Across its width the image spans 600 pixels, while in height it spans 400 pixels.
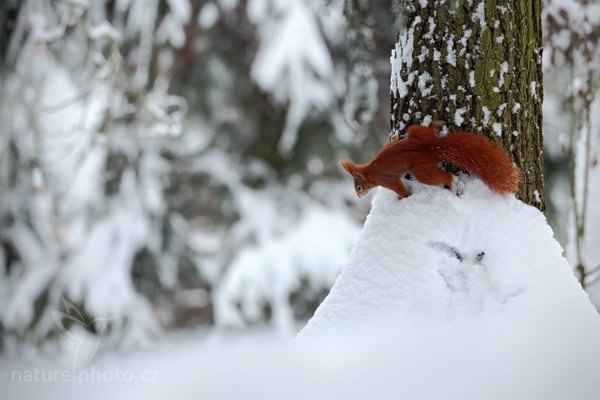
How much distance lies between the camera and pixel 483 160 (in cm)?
124

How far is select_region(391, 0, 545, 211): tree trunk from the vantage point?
1292mm

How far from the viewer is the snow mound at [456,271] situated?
3.70 ft

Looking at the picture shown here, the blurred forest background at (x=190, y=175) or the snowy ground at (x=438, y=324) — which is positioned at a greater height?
the blurred forest background at (x=190, y=175)

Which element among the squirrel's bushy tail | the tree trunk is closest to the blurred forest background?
the tree trunk

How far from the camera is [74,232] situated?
5.05 metres

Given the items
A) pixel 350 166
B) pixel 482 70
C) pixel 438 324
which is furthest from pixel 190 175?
pixel 438 324

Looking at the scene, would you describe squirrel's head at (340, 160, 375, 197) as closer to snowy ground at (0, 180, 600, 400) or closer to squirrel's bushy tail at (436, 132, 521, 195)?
snowy ground at (0, 180, 600, 400)

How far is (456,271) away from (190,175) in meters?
4.43

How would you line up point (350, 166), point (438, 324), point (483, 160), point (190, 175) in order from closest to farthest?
point (438, 324), point (483, 160), point (350, 166), point (190, 175)

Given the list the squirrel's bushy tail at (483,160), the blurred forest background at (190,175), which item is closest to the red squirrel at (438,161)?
the squirrel's bushy tail at (483,160)

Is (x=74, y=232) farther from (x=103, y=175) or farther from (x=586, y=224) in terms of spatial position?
(x=586, y=224)

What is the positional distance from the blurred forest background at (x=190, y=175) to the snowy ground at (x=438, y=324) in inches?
128

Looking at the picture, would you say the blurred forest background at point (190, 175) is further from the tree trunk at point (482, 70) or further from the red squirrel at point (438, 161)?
the red squirrel at point (438, 161)

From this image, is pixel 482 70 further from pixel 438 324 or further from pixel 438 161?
pixel 438 324
